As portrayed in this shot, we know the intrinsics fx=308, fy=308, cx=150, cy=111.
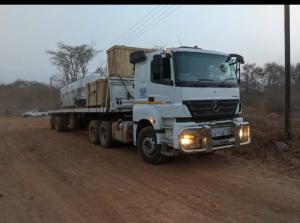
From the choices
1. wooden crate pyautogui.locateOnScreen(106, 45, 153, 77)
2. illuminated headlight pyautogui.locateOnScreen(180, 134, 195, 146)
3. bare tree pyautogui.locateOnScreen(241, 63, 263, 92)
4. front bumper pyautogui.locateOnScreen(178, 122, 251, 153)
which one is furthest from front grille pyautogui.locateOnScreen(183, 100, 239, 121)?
bare tree pyautogui.locateOnScreen(241, 63, 263, 92)

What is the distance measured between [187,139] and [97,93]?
18.9ft

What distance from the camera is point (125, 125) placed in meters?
10.0

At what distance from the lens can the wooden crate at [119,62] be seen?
11198 millimetres

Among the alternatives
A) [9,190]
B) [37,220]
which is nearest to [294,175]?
[37,220]

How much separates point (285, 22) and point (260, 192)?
616cm

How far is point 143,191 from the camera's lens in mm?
6098

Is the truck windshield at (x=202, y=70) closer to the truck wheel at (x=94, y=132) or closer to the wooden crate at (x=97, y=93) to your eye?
the wooden crate at (x=97, y=93)

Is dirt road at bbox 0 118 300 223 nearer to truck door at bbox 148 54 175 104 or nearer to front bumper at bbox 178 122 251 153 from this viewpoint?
front bumper at bbox 178 122 251 153

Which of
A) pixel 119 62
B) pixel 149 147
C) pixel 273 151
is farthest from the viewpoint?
pixel 119 62

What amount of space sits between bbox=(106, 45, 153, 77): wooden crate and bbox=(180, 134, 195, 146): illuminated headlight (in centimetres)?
494

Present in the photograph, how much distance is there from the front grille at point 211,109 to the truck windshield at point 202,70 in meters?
0.42

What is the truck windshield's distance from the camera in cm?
730

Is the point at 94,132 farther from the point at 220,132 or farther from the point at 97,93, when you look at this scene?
the point at 220,132

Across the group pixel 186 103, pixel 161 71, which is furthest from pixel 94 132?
pixel 186 103
